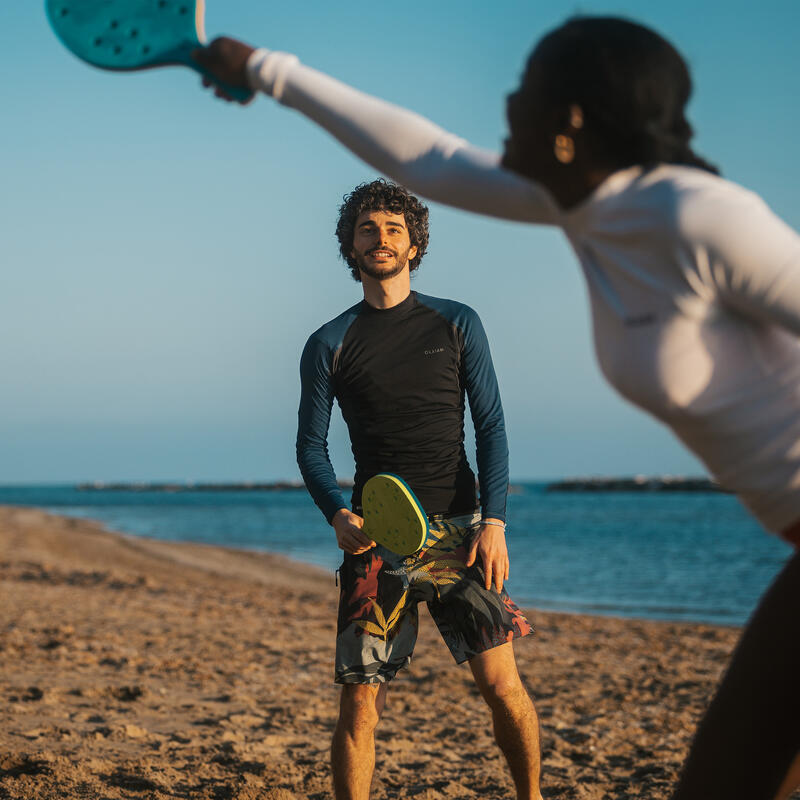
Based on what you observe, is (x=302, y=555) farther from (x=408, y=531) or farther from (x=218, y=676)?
(x=408, y=531)

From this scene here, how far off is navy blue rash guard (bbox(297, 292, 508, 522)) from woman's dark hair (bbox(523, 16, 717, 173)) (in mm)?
1734

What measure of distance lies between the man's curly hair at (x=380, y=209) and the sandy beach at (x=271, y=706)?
2404 millimetres

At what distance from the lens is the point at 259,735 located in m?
5.24

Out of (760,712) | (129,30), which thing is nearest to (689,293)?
(760,712)

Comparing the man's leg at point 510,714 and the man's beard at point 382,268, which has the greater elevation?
the man's beard at point 382,268

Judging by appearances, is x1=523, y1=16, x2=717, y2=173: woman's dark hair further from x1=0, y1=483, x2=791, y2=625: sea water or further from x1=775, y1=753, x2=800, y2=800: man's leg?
x1=0, y1=483, x2=791, y2=625: sea water

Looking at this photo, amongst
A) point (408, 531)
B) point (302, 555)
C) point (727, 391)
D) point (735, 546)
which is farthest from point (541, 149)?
point (735, 546)

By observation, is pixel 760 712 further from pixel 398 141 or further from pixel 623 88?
pixel 398 141

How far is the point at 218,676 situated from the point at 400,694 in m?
1.36

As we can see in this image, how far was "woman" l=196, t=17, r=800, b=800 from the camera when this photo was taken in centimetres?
144

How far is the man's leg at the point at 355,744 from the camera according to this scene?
3.19 meters

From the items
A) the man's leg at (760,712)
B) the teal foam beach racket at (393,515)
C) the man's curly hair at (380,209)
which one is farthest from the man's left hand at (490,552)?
the man's leg at (760,712)

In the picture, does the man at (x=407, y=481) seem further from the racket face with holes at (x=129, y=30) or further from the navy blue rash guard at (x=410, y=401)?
the racket face with holes at (x=129, y=30)

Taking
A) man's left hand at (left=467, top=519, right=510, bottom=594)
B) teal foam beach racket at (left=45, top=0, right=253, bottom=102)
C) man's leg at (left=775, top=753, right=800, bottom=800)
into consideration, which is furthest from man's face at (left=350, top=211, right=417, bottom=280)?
man's leg at (left=775, top=753, right=800, bottom=800)
